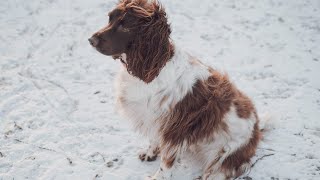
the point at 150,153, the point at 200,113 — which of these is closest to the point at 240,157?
the point at 200,113

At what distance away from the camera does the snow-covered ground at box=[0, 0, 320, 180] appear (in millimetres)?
4520

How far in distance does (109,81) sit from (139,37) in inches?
101

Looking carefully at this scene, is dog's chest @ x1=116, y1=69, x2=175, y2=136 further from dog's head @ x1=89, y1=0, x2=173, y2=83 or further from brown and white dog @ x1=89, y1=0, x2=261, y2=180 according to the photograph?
dog's head @ x1=89, y1=0, x2=173, y2=83

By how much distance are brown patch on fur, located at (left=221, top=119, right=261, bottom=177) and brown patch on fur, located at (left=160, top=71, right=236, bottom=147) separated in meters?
0.36

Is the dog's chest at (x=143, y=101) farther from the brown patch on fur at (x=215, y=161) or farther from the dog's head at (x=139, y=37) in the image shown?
the brown patch on fur at (x=215, y=161)

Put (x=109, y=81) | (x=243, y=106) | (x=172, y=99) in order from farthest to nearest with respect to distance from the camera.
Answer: (x=109, y=81) → (x=243, y=106) → (x=172, y=99)

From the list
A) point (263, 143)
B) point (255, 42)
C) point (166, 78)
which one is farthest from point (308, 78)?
point (166, 78)

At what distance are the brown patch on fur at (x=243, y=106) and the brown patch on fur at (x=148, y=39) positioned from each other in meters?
1.00

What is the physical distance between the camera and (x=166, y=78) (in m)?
3.68

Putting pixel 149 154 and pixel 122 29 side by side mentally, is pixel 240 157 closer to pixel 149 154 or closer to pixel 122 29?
pixel 149 154

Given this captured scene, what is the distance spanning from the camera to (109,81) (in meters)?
5.90

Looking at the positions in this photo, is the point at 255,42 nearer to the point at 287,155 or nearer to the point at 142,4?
the point at 287,155

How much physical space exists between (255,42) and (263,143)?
2.66 m

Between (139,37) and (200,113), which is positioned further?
(200,113)
